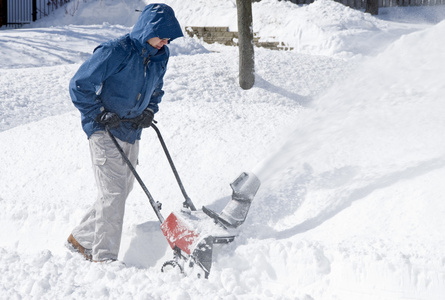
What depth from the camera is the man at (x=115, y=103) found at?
3445 mm

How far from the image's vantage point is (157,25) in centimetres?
A: 340

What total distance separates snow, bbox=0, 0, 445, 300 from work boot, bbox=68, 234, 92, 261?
0.19m

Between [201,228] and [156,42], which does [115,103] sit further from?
[201,228]

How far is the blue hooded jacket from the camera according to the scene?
3.43m

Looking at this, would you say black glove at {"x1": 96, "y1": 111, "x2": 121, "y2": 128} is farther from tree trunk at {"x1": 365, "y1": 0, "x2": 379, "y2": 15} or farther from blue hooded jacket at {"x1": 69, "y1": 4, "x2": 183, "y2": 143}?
tree trunk at {"x1": 365, "y1": 0, "x2": 379, "y2": 15}

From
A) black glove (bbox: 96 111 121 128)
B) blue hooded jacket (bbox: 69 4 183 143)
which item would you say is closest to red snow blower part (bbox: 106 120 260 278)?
black glove (bbox: 96 111 121 128)

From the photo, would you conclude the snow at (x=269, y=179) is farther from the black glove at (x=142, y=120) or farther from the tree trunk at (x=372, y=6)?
the tree trunk at (x=372, y=6)

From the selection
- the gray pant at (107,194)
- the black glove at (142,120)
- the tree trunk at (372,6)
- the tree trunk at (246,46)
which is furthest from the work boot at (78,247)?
the tree trunk at (372,6)

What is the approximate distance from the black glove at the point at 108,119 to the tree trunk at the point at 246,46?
4.17m

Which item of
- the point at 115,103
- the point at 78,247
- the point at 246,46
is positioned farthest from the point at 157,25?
the point at 246,46

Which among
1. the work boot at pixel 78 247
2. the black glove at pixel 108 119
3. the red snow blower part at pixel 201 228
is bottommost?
the work boot at pixel 78 247

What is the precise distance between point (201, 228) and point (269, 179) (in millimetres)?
1050

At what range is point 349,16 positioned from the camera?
12.2 meters

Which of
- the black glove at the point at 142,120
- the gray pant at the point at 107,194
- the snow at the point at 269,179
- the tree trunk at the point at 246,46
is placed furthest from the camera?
the tree trunk at the point at 246,46
